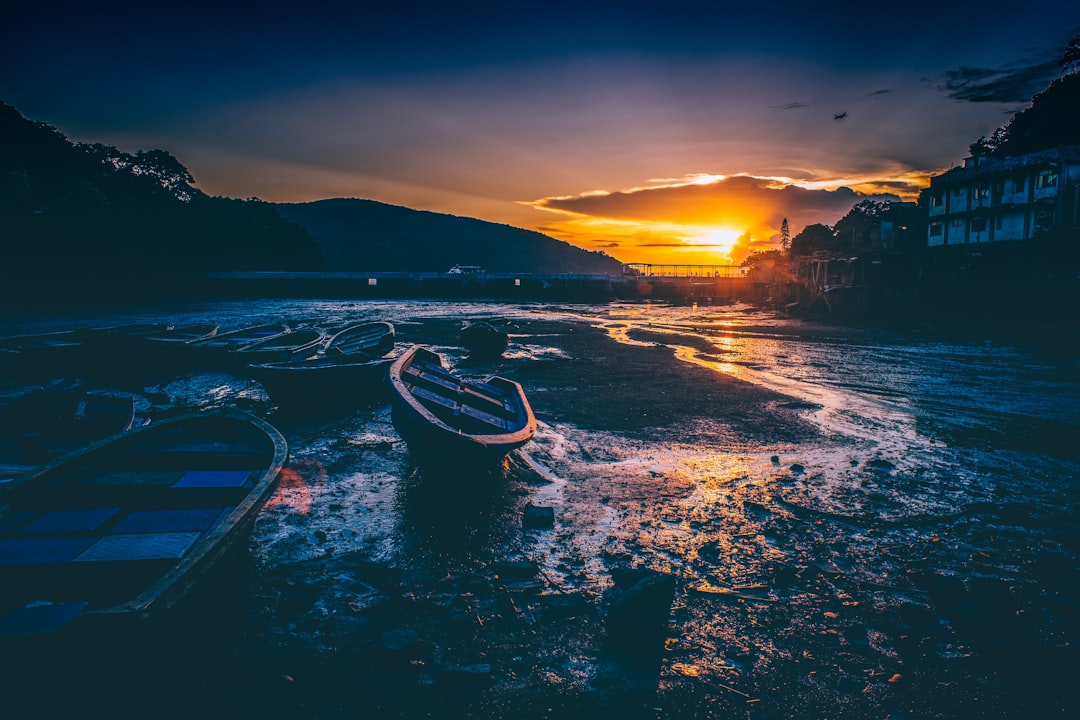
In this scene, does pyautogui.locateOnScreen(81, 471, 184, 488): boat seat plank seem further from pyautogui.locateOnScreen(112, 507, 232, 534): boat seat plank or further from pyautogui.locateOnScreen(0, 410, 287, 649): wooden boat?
pyautogui.locateOnScreen(112, 507, 232, 534): boat seat plank

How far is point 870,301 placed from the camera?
38.9m

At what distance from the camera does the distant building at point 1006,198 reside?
3356cm

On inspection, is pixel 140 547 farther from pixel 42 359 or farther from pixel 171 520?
pixel 42 359

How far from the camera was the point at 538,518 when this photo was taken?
6.10m

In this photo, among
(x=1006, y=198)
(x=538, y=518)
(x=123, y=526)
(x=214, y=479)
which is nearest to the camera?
(x=123, y=526)

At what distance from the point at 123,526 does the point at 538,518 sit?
377cm

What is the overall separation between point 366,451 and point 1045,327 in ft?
106

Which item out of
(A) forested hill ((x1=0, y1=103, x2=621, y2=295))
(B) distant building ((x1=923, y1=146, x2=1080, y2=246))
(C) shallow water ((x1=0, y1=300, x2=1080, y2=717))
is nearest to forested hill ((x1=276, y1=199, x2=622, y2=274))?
(A) forested hill ((x1=0, y1=103, x2=621, y2=295))

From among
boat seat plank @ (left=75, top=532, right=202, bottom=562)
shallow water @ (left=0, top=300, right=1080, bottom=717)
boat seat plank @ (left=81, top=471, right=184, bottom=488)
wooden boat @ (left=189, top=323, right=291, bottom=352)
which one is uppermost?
wooden boat @ (left=189, top=323, right=291, bottom=352)

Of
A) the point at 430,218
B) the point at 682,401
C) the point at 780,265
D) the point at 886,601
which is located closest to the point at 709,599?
the point at 886,601

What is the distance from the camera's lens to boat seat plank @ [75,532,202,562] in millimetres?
3824

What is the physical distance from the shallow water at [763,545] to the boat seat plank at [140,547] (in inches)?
37.8

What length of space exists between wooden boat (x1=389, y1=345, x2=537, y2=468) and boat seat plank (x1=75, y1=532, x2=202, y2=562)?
253cm

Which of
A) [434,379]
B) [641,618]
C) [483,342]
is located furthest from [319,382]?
[641,618]
